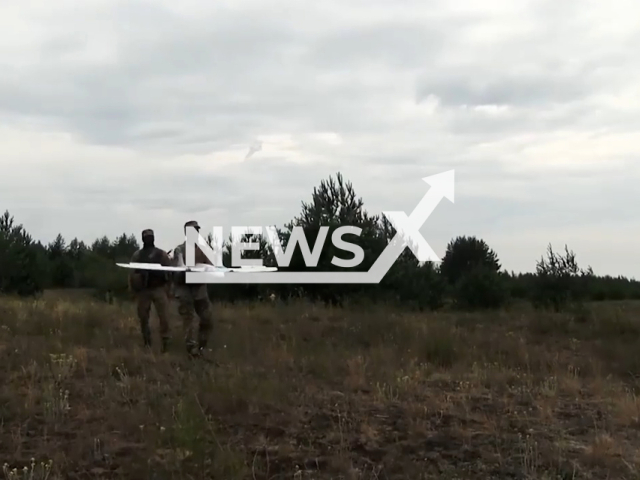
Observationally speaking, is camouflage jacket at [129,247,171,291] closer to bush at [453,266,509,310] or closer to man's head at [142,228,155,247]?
man's head at [142,228,155,247]

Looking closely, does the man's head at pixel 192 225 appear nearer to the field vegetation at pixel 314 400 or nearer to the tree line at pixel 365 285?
the field vegetation at pixel 314 400

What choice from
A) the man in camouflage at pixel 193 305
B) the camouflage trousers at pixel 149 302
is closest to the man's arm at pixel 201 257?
the man in camouflage at pixel 193 305

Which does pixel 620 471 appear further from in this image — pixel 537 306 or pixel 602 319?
pixel 537 306

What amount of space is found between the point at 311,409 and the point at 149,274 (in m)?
A: 3.67

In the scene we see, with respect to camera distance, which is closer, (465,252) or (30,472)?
(30,472)

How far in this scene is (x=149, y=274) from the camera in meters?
8.56

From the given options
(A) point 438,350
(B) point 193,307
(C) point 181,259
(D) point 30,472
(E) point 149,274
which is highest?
(C) point 181,259

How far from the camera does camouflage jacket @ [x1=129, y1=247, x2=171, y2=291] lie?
849 centimetres

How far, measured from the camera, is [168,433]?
4.88 meters

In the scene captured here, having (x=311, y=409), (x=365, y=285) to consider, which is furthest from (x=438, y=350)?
(x=365, y=285)

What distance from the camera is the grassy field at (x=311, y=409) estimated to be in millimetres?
4539

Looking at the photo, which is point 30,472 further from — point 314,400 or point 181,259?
point 181,259

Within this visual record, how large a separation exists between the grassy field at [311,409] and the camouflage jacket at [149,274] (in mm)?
824

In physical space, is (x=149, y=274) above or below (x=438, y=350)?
above
